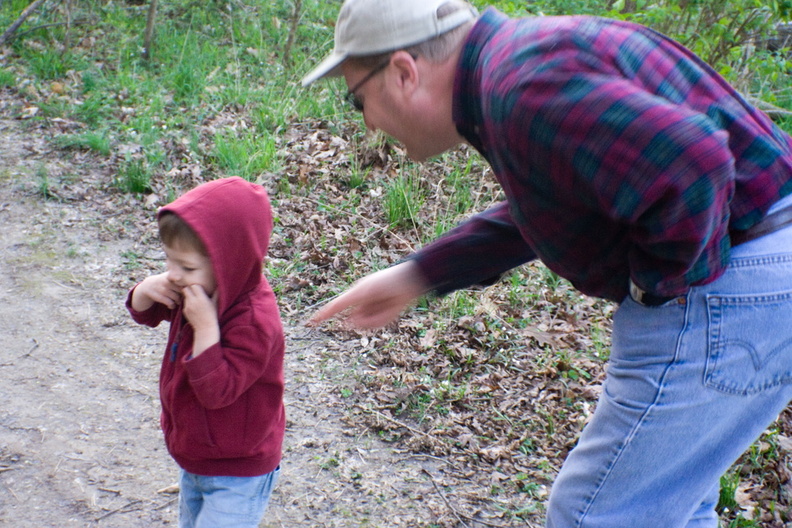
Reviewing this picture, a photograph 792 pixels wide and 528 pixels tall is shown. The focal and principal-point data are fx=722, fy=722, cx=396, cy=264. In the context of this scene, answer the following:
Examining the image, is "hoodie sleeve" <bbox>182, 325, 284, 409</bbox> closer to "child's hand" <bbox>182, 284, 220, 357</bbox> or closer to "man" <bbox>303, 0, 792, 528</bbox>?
"child's hand" <bbox>182, 284, 220, 357</bbox>

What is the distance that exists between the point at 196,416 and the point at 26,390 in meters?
2.18

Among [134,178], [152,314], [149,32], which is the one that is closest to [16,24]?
[149,32]

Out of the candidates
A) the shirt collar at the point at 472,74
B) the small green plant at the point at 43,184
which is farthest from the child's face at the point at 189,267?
the small green plant at the point at 43,184

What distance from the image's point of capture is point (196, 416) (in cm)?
219

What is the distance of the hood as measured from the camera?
6.84ft

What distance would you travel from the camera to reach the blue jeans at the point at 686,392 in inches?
65.2

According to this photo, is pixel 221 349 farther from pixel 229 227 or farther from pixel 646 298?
pixel 646 298

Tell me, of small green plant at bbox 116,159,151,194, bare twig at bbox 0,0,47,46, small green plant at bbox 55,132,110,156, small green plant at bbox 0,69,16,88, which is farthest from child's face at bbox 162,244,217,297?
bare twig at bbox 0,0,47,46

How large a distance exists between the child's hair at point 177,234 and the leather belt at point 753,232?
1227mm

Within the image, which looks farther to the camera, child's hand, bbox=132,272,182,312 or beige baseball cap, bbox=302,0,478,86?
child's hand, bbox=132,272,182,312

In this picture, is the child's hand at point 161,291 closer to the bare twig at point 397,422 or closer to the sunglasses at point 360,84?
the sunglasses at point 360,84

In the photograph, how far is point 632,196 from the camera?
4.73 feet

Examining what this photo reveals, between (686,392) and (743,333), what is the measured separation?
0.61 ft

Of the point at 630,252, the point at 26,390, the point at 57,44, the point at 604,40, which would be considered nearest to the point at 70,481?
the point at 26,390
